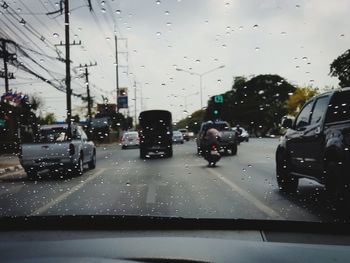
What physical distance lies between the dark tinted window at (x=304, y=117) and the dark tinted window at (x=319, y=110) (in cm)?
30

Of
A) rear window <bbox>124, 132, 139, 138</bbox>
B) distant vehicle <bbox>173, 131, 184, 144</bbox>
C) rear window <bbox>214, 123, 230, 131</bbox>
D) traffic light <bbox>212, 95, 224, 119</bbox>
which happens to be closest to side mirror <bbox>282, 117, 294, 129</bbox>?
traffic light <bbox>212, 95, 224, 119</bbox>

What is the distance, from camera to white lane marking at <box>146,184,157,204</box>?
8.03 m

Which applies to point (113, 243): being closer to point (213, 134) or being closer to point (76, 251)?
point (76, 251)

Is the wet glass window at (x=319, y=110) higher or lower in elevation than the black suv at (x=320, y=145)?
higher

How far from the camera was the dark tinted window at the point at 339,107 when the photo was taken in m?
7.33

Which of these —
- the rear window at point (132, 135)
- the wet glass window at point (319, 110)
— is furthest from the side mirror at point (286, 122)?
the rear window at point (132, 135)

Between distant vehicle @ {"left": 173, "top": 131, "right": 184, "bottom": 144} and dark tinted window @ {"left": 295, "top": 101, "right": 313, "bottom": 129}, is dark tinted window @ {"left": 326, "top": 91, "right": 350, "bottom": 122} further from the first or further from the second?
distant vehicle @ {"left": 173, "top": 131, "right": 184, "bottom": 144}

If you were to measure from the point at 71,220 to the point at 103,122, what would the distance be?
6259 cm

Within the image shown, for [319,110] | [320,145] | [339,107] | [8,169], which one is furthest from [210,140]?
[339,107]

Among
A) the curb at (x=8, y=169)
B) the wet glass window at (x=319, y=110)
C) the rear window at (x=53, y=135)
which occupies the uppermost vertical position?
the wet glass window at (x=319, y=110)

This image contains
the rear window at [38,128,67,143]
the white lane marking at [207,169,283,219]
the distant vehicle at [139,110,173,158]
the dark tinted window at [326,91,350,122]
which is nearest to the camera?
the white lane marking at [207,169,283,219]

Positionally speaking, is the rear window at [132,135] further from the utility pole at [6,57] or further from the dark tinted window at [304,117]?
the dark tinted window at [304,117]

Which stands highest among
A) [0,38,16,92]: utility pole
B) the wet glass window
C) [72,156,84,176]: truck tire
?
[0,38,16,92]: utility pole

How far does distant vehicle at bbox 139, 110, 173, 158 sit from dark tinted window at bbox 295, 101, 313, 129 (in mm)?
16872
